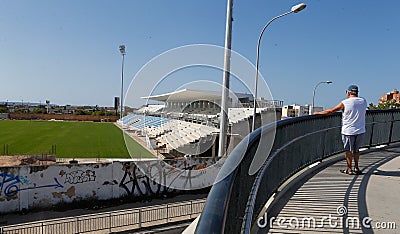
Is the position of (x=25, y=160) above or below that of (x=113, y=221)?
above

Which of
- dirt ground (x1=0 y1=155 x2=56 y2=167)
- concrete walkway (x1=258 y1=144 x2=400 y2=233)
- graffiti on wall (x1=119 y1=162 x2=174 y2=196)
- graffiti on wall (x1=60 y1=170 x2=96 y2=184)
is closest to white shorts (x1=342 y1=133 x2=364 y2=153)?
concrete walkway (x1=258 y1=144 x2=400 y2=233)

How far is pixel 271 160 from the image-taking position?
12.3ft

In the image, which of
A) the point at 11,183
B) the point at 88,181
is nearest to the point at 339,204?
the point at 88,181

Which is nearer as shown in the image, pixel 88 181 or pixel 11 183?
pixel 11 183

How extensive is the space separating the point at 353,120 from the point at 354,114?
11 cm

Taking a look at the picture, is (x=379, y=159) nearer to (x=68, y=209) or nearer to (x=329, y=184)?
(x=329, y=184)

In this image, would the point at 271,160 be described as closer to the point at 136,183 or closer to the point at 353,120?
the point at 353,120

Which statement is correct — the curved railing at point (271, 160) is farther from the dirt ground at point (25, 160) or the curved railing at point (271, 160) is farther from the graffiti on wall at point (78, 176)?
the dirt ground at point (25, 160)

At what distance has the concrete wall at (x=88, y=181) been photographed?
14062 millimetres

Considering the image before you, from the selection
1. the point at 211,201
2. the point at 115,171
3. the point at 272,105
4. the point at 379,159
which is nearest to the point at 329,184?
the point at 379,159

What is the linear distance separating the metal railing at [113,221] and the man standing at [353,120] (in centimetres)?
750

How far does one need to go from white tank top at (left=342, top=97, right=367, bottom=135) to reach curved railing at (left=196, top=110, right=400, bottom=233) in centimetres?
69

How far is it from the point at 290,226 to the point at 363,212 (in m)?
1.07

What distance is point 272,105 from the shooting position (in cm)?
2644
